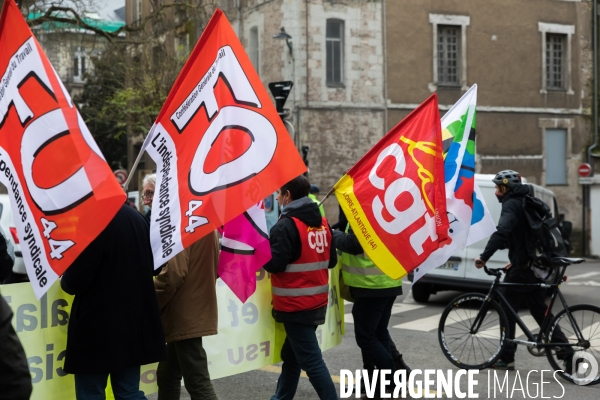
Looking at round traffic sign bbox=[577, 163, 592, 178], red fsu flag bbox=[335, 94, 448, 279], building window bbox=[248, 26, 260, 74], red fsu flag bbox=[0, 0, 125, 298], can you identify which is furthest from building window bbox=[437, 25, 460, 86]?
red fsu flag bbox=[0, 0, 125, 298]

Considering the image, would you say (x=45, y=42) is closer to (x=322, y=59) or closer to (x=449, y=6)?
(x=322, y=59)

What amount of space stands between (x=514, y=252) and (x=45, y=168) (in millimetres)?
5157

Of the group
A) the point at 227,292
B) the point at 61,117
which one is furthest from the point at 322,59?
the point at 61,117

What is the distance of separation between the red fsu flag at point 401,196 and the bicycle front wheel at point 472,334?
172cm

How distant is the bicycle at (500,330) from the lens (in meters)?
7.54

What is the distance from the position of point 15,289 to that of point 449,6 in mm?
24975

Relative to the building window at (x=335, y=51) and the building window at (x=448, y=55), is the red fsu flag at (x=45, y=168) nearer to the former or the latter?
the building window at (x=335, y=51)

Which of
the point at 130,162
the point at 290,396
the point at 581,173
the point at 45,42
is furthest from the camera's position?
the point at 130,162

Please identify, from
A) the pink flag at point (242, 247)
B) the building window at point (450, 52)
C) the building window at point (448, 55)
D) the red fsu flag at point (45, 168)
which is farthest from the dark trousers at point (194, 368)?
the building window at point (448, 55)

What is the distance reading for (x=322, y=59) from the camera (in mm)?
26797

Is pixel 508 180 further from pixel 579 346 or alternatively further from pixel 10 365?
pixel 10 365

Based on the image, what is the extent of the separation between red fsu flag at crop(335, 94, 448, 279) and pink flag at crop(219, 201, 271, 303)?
92 centimetres

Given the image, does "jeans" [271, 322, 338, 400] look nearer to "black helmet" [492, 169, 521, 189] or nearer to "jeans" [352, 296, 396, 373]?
"jeans" [352, 296, 396, 373]

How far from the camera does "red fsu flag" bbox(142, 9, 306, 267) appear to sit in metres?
4.90
